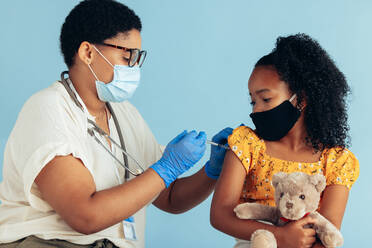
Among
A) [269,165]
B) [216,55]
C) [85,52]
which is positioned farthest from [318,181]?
[216,55]

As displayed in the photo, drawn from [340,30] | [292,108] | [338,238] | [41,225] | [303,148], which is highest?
[340,30]

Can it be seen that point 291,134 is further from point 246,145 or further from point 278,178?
point 278,178

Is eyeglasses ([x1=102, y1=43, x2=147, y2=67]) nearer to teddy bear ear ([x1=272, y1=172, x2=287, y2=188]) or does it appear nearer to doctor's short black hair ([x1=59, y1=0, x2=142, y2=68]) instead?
doctor's short black hair ([x1=59, y1=0, x2=142, y2=68])

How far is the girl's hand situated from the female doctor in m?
0.51

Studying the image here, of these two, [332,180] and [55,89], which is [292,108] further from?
[55,89]

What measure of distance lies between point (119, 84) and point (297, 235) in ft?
3.23

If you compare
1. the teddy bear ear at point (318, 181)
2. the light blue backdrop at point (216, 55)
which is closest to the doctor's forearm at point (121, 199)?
the teddy bear ear at point (318, 181)

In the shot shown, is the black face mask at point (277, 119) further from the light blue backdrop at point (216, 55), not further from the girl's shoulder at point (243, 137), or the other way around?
the light blue backdrop at point (216, 55)

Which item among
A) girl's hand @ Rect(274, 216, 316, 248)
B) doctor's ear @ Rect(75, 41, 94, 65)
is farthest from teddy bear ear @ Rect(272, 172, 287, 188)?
doctor's ear @ Rect(75, 41, 94, 65)

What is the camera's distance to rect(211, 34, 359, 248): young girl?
1.98 metres

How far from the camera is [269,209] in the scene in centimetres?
181

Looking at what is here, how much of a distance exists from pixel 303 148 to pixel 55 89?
1068 mm

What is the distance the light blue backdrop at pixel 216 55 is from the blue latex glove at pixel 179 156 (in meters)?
1.26

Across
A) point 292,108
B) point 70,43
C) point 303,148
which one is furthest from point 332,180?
point 70,43
